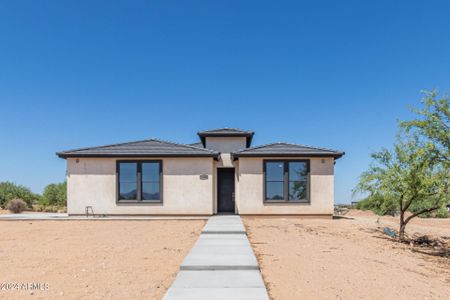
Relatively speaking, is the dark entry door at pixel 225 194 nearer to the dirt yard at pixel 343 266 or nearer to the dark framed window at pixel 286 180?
the dark framed window at pixel 286 180

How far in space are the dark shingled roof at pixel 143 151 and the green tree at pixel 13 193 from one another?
11345mm

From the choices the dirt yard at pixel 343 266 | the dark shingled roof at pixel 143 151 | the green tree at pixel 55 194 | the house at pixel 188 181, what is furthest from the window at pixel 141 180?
the green tree at pixel 55 194

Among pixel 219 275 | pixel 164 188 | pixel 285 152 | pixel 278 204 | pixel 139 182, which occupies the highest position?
pixel 285 152

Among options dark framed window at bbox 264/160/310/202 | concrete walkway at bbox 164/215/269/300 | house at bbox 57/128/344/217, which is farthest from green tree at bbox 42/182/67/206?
concrete walkway at bbox 164/215/269/300

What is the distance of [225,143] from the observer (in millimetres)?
17859

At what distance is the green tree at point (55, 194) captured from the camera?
24.5m

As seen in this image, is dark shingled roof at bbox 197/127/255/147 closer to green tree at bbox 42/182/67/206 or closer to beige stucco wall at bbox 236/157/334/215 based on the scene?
beige stucco wall at bbox 236/157/334/215

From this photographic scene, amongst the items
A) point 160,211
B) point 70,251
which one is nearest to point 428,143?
point 70,251

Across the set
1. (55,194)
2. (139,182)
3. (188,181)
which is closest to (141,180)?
(139,182)

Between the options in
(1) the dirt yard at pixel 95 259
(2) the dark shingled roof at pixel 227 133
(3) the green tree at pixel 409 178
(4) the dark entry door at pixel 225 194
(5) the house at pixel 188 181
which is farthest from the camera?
(2) the dark shingled roof at pixel 227 133

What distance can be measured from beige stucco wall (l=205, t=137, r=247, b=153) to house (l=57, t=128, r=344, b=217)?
190 cm

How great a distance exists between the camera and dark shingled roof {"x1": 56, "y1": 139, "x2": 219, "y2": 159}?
15.7 m

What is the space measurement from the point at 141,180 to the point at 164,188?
118 cm

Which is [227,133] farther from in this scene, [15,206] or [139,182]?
[15,206]
